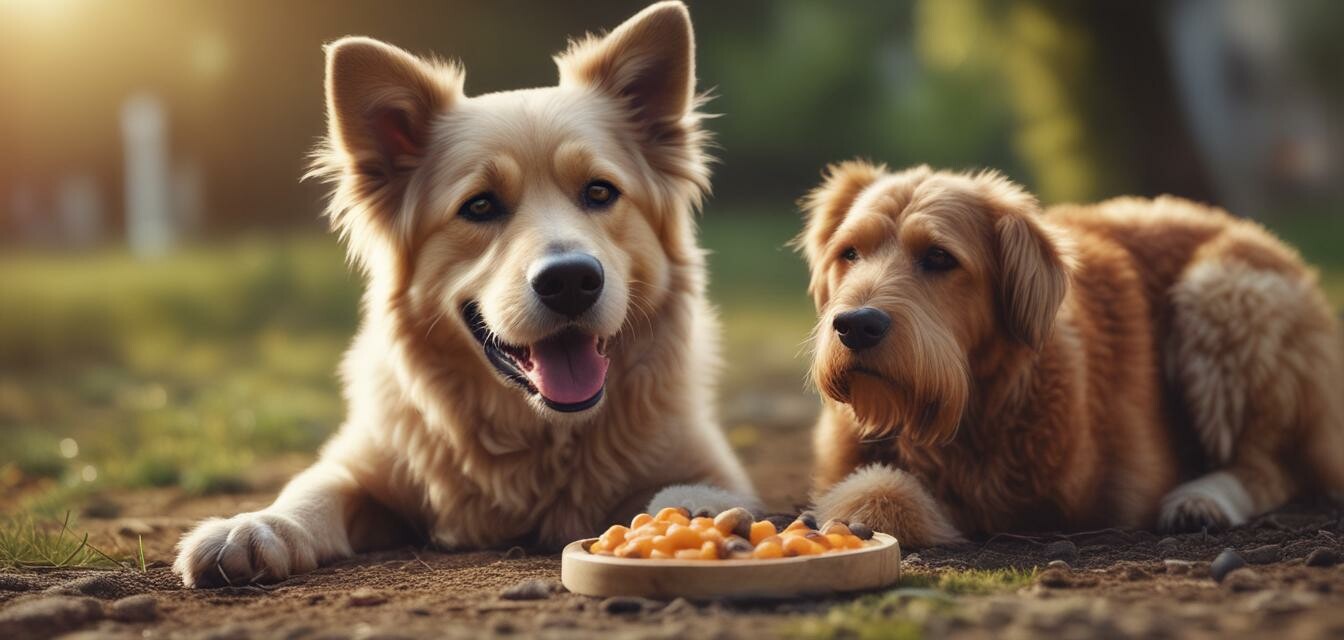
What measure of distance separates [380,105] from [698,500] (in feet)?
6.11

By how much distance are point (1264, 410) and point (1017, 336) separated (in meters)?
1.34

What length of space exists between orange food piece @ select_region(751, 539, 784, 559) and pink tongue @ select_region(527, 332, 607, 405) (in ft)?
3.58

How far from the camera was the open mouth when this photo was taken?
14.0ft

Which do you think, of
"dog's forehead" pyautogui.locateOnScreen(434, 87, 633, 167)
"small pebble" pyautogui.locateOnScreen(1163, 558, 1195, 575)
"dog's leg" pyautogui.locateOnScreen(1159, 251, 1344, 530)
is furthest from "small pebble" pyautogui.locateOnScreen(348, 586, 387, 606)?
"dog's leg" pyautogui.locateOnScreen(1159, 251, 1344, 530)

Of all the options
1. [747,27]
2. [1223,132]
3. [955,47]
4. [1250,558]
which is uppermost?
[747,27]

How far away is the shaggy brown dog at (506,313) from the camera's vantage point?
435cm

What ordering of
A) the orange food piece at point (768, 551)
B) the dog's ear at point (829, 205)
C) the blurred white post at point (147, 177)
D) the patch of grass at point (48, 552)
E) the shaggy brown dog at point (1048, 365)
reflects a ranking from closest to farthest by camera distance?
the orange food piece at point (768, 551), the shaggy brown dog at point (1048, 365), the patch of grass at point (48, 552), the dog's ear at point (829, 205), the blurred white post at point (147, 177)

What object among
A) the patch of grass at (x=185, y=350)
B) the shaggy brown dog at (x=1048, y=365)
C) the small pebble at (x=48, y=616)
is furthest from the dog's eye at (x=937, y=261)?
the patch of grass at (x=185, y=350)

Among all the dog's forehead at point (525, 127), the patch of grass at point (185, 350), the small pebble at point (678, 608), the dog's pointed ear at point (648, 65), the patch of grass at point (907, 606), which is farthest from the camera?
the patch of grass at point (185, 350)

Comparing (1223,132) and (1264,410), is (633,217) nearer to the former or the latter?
(1264,410)

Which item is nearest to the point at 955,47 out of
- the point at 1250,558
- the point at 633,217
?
the point at 633,217

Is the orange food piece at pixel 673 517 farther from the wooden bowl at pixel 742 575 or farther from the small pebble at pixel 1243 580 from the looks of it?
the small pebble at pixel 1243 580

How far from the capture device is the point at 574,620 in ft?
10.2

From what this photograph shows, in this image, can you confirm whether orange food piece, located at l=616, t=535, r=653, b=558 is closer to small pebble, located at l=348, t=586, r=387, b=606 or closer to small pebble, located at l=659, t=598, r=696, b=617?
small pebble, located at l=659, t=598, r=696, b=617
